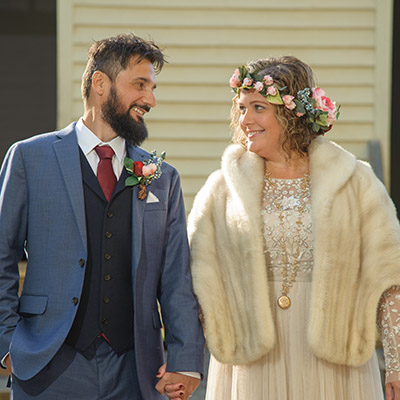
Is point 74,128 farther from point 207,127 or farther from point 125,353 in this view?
point 207,127

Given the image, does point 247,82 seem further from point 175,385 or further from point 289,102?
point 175,385

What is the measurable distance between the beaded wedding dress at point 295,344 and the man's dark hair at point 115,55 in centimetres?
84

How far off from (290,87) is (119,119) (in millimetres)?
807

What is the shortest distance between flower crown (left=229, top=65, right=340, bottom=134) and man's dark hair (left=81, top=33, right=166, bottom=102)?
431 millimetres

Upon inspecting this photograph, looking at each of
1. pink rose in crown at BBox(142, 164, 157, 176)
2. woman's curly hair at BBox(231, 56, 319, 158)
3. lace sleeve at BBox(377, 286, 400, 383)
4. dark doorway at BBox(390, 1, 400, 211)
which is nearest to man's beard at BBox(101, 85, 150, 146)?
pink rose in crown at BBox(142, 164, 157, 176)

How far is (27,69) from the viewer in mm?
6934

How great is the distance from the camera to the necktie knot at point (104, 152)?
10.8 feet

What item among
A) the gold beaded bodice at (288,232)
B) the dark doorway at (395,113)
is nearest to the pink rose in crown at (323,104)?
the gold beaded bodice at (288,232)

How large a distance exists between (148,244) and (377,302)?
0.97m

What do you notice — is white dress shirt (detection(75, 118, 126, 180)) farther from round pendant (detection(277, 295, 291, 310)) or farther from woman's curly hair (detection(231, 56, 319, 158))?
round pendant (detection(277, 295, 291, 310))

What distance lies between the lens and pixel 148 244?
10.8ft

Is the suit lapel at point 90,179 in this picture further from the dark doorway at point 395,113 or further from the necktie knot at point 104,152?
the dark doorway at point 395,113

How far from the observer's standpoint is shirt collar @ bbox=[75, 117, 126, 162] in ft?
10.9

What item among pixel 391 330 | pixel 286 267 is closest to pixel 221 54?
pixel 286 267
